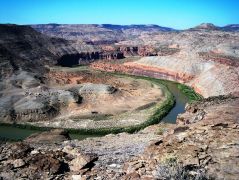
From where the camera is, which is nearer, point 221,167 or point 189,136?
point 221,167

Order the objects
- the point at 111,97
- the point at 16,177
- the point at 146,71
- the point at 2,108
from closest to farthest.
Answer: the point at 16,177, the point at 2,108, the point at 111,97, the point at 146,71

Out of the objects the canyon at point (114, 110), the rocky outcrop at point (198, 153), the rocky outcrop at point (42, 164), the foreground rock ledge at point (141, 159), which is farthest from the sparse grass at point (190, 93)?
the rocky outcrop at point (42, 164)

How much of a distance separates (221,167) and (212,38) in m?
148

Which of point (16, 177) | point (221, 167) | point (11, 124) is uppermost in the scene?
point (221, 167)

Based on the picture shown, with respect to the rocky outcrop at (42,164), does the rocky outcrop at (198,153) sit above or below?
above

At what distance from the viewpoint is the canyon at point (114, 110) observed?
1717cm

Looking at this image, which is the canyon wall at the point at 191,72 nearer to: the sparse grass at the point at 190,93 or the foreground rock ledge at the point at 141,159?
the sparse grass at the point at 190,93

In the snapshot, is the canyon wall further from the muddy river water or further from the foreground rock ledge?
the foreground rock ledge

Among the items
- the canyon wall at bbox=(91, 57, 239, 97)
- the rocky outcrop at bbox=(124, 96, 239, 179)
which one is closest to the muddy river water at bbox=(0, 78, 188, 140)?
the canyon wall at bbox=(91, 57, 239, 97)

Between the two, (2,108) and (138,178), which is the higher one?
(138,178)

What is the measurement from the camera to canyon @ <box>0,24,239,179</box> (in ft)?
56.3

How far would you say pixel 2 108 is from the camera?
53938 millimetres

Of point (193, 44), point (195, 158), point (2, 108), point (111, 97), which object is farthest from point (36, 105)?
point (193, 44)

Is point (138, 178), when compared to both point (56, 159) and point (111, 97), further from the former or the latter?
point (111, 97)
